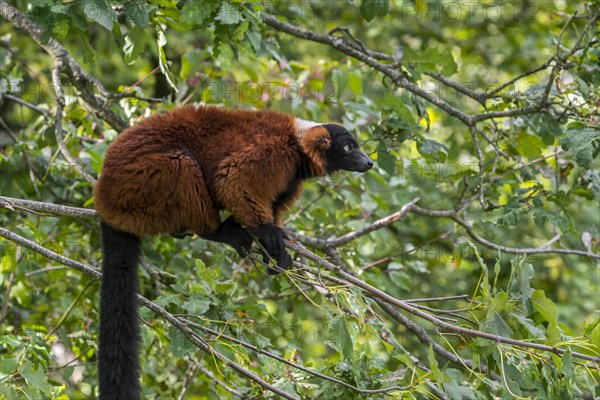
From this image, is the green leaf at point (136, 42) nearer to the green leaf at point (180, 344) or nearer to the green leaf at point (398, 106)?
the green leaf at point (398, 106)

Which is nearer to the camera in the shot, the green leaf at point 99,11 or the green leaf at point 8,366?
the green leaf at point 8,366

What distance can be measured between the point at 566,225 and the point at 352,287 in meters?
2.16

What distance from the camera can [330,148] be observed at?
519cm

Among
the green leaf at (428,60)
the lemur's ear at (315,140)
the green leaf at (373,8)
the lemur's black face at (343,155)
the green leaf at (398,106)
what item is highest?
the green leaf at (373,8)

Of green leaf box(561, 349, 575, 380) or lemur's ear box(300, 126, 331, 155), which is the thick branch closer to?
green leaf box(561, 349, 575, 380)

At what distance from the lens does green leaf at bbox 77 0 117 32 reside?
4.52 meters

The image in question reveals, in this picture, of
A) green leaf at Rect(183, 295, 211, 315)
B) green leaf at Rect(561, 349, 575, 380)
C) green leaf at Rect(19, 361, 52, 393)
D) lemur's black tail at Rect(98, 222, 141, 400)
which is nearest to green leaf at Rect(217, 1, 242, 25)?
lemur's black tail at Rect(98, 222, 141, 400)

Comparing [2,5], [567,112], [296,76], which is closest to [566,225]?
[567,112]

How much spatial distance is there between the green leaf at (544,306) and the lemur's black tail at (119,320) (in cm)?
219

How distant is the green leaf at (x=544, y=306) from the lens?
3.82m

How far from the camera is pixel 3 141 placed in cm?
729

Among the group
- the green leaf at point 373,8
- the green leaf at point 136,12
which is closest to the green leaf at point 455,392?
the green leaf at point 373,8

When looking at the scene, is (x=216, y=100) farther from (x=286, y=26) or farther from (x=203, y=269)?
(x=203, y=269)

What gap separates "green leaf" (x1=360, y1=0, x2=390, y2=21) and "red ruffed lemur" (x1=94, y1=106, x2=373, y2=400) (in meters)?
1.21
